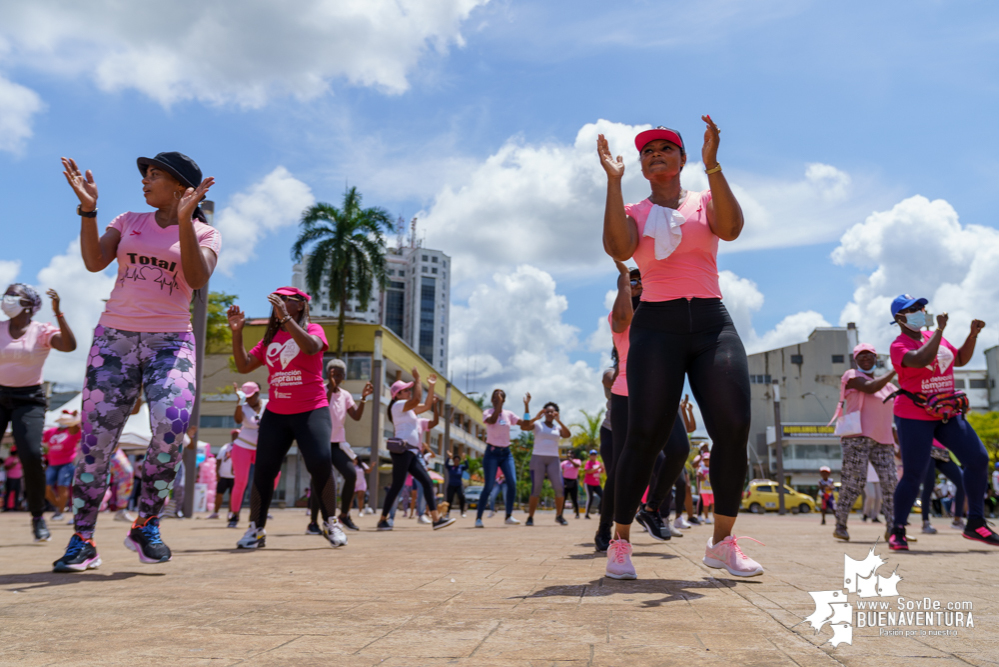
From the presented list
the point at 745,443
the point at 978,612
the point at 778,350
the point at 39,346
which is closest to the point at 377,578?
the point at 745,443

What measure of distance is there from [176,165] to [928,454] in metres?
6.02

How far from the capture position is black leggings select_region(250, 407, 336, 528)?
254 inches

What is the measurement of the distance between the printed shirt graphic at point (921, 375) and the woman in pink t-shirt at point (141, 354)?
17.8 ft

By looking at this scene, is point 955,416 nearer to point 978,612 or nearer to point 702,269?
point 702,269

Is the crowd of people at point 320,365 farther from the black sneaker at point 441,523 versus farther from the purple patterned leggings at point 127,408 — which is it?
the black sneaker at point 441,523

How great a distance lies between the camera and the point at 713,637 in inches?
87.9

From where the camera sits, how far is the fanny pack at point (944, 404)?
6.52m

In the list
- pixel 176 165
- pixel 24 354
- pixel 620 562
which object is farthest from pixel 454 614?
pixel 24 354

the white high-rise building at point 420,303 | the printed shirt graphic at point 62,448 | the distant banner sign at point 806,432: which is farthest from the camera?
the white high-rise building at point 420,303

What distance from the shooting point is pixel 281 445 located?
655cm

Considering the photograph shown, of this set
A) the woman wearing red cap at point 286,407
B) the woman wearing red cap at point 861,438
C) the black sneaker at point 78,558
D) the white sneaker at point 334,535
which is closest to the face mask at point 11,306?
the woman wearing red cap at point 286,407

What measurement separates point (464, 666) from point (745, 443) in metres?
2.18

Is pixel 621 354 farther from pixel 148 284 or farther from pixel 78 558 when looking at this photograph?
pixel 78 558

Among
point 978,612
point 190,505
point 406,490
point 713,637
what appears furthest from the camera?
point 406,490
